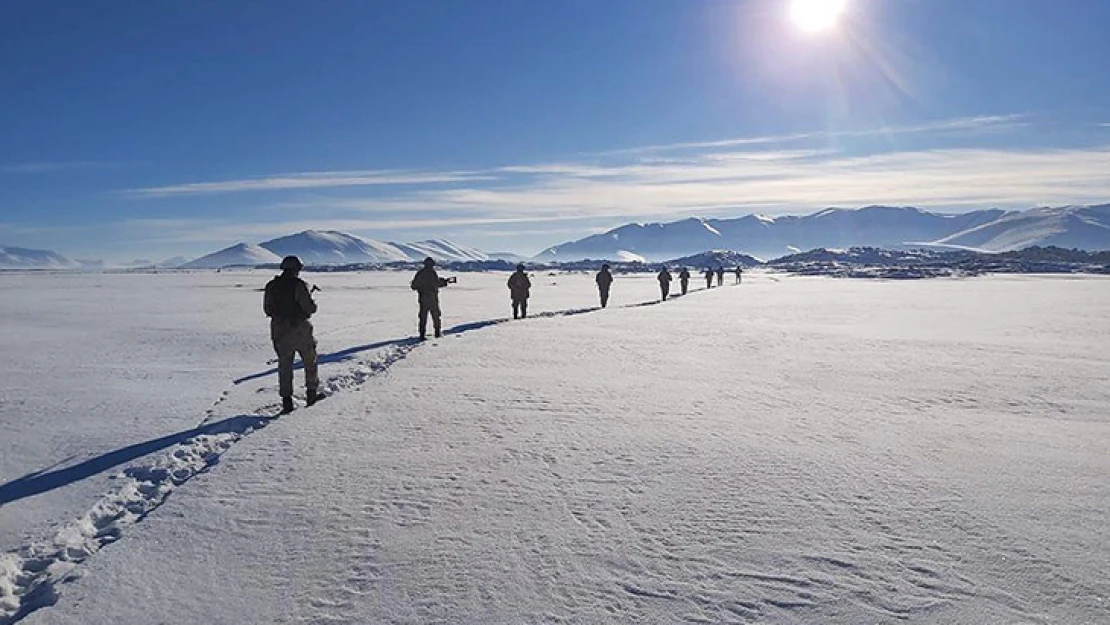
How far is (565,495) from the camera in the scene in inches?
191

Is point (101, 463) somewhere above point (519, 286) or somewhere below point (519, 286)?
below

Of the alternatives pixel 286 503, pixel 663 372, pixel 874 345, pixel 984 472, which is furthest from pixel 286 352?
pixel 874 345

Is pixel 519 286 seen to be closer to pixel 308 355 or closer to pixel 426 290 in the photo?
pixel 426 290

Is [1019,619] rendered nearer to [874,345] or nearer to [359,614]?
[359,614]

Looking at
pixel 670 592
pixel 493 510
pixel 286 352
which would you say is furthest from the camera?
→ pixel 286 352

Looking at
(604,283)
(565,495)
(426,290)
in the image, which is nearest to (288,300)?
(565,495)

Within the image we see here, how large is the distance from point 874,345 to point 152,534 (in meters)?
12.3

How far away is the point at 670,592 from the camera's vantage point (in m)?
3.55

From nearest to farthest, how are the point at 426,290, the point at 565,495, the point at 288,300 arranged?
the point at 565,495, the point at 288,300, the point at 426,290

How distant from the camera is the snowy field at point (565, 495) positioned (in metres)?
3.53

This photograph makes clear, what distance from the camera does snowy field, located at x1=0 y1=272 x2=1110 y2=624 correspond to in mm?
3527

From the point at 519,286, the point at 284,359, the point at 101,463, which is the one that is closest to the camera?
the point at 101,463

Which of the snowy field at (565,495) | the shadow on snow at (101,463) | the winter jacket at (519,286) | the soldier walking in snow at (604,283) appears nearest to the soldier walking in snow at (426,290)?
the snowy field at (565,495)

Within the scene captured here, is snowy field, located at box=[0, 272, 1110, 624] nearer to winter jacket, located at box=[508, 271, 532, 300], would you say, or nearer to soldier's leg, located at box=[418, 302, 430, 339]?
soldier's leg, located at box=[418, 302, 430, 339]
